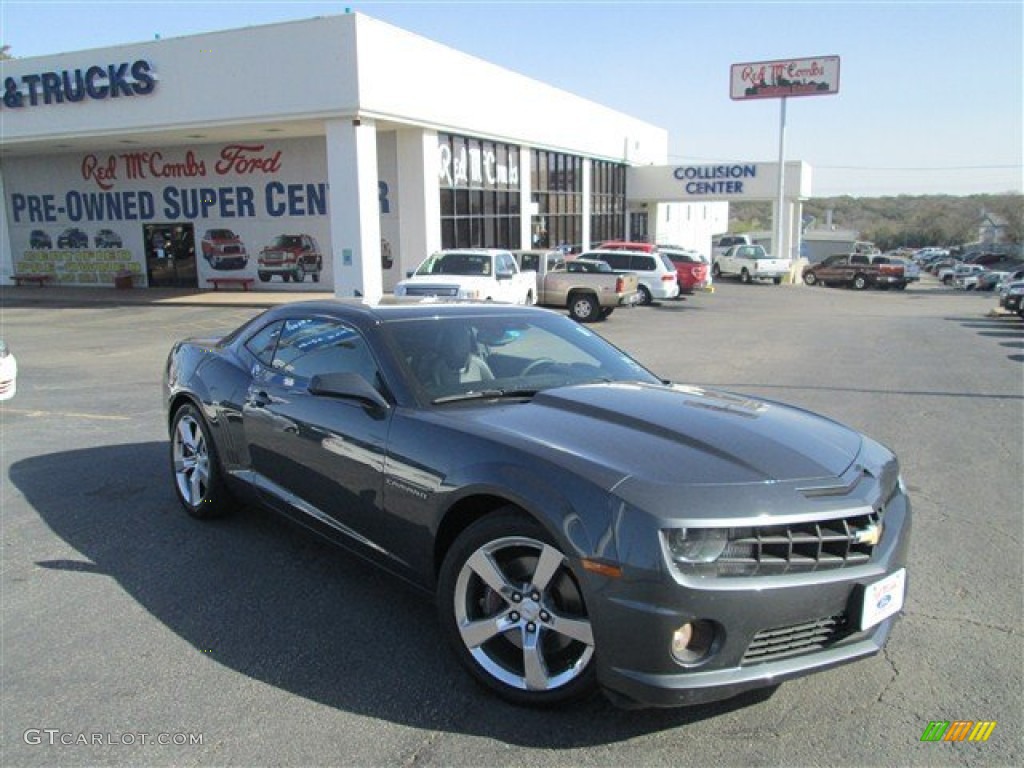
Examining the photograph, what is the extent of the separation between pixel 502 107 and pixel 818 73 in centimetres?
2534

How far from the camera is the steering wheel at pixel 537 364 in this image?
13.9 ft

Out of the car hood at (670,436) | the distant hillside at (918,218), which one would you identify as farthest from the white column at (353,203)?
the distant hillside at (918,218)

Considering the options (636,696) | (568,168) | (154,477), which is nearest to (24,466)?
(154,477)

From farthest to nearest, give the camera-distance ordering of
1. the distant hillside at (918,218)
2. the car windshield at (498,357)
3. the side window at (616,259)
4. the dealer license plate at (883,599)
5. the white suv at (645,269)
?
the distant hillside at (918,218), the side window at (616,259), the white suv at (645,269), the car windshield at (498,357), the dealer license plate at (883,599)

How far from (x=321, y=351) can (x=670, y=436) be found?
2097 mm

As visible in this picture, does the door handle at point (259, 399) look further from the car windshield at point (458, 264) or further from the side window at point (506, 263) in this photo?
the side window at point (506, 263)

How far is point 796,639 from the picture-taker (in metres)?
2.84

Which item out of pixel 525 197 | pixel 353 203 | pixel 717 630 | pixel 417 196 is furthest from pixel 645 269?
pixel 717 630

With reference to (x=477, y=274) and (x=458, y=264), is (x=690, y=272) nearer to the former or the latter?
(x=458, y=264)

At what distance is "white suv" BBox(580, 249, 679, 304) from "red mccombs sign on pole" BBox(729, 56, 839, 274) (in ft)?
70.0

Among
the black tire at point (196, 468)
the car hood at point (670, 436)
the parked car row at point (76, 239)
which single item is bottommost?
the black tire at point (196, 468)

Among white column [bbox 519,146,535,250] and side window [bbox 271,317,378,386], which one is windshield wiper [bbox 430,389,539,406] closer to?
side window [bbox 271,317,378,386]

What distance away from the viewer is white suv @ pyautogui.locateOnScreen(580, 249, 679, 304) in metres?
26.1

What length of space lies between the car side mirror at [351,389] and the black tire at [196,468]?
1.60 m
